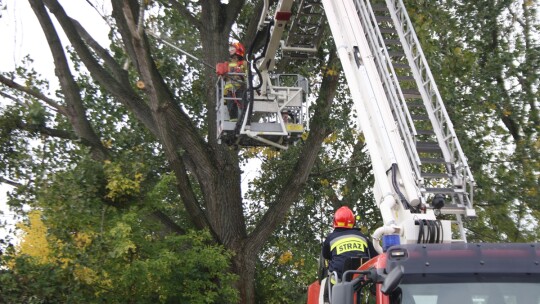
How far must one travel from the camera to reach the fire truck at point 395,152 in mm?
6137

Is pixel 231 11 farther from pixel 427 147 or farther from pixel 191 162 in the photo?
pixel 427 147

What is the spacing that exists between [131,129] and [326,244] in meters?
10.8

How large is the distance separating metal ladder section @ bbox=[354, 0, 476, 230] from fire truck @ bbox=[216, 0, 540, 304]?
0.05ft

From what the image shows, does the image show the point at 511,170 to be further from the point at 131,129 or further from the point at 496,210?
the point at 131,129

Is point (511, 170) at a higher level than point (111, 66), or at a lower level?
lower

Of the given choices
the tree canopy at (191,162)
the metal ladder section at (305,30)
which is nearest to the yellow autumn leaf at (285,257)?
the tree canopy at (191,162)

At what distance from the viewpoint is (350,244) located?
791cm

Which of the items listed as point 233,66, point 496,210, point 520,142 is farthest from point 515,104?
point 233,66

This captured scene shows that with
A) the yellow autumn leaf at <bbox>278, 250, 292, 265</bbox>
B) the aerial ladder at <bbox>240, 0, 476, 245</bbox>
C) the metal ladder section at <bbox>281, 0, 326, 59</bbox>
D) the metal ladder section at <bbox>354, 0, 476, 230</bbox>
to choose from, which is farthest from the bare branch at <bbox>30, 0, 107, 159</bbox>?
the metal ladder section at <bbox>354, 0, 476, 230</bbox>

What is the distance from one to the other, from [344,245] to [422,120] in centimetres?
226

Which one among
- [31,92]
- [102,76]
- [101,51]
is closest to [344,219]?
[31,92]

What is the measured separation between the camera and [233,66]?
13.7 metres

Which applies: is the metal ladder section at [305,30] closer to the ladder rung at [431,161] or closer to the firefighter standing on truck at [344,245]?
the ladder rung at [431,161]

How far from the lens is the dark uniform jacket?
7.85m
